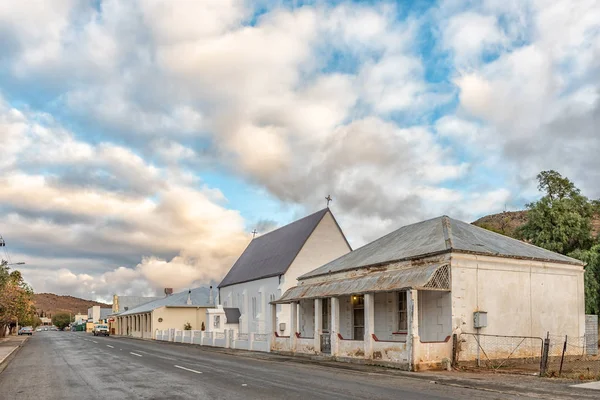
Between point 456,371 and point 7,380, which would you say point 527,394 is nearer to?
point 456,371

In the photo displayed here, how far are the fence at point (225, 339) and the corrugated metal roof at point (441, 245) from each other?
24.2 feet

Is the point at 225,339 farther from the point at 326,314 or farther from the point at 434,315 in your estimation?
the point at 434,315

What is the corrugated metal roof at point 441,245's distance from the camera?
894 inches

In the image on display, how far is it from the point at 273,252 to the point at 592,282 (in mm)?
25446

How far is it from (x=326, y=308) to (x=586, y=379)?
57.7ft

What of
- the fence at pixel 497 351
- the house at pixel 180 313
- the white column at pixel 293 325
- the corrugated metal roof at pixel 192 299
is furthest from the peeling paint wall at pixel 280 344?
the corrugated metal roof at pixel 192 299

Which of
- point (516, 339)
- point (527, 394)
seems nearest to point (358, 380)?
point (527, 394)

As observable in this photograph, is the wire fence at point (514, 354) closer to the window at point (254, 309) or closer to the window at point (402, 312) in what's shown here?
the window at point (402, 312)

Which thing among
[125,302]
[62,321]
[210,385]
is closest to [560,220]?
[210,385]

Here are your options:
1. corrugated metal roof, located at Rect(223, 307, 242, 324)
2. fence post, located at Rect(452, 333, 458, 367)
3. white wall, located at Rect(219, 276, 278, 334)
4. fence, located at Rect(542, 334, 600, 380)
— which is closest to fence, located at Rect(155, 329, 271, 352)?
corrugated metal roof, located at Rect(223, 307, 242, 324)

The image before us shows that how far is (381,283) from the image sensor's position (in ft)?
76.9

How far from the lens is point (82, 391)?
547 inches

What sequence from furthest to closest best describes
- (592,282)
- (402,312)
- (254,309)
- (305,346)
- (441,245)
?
(254,309) → (592,282) → (305,346) → (402,312) → (441,245)

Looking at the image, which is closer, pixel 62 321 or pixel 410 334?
pixel 410 334
